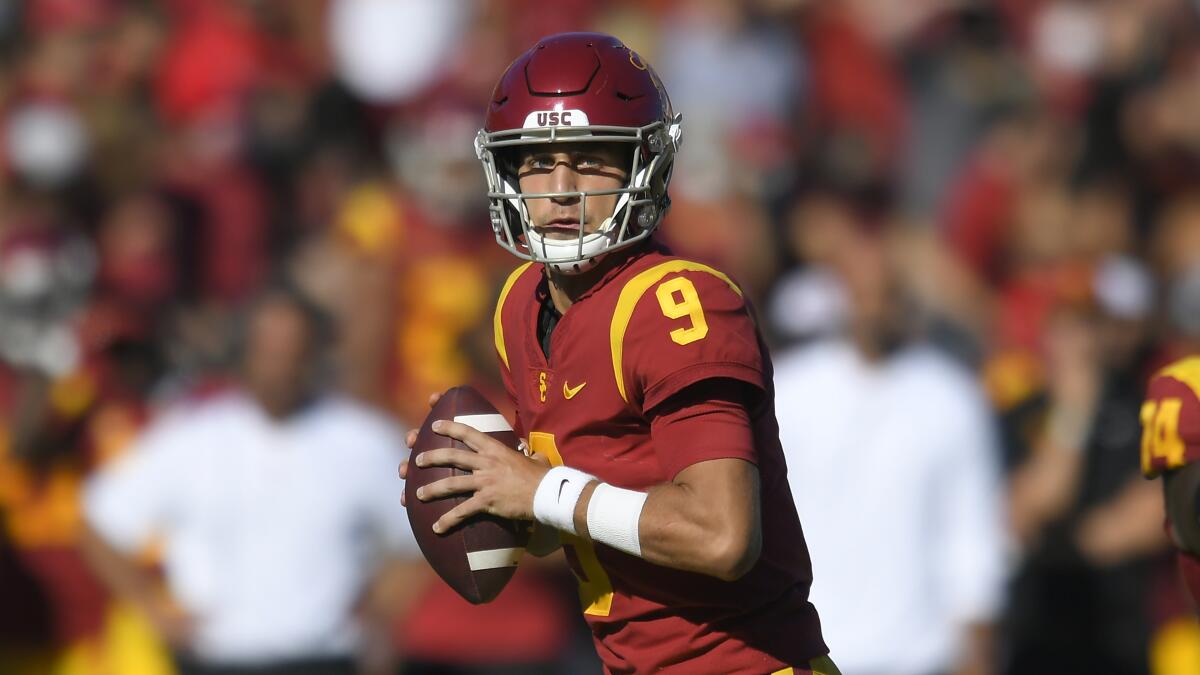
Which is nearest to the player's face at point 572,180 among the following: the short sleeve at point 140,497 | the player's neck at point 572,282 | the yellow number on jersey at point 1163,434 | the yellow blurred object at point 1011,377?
the player's neck at point 572,282

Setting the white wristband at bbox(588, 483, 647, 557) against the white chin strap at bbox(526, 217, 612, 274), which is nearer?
the white wristband at bbox(588, 483, 647, 557)

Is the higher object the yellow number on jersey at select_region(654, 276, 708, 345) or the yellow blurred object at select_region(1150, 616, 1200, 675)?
the yellow number on jersey at select_region(654, 276, 708, 345)

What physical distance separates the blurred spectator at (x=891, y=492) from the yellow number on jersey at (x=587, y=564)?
8.15 feet

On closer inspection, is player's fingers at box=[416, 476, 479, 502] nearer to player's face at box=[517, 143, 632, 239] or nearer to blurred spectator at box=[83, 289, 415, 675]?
player's face at box=[517, 143, 632, 239]

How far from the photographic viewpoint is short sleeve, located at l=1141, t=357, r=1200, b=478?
3742 mm

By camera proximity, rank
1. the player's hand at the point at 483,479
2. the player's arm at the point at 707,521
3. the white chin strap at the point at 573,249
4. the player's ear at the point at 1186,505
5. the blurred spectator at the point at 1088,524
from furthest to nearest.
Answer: the blurred spectator at the point at 1088,524 < the player's ear at the point at 1186,505 < the white chin strap at the point at 573,249 < the player's hand at the point at 483,479 < the player's arm at the point at 707,521

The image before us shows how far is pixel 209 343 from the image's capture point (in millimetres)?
7648

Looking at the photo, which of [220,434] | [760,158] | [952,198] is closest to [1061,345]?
[952,198]

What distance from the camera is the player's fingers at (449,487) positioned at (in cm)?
337

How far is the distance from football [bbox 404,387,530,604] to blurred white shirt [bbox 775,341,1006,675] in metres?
2.55

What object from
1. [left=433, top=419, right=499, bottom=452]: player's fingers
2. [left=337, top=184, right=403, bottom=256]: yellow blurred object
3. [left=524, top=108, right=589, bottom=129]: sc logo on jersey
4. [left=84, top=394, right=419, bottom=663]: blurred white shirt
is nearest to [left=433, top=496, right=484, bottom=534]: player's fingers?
[left=433, top=419, right=499, bottom=452]: player's fingers

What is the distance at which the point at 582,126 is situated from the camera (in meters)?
3.44

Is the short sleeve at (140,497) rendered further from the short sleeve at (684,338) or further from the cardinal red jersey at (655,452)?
the short sleeve at (684,338)

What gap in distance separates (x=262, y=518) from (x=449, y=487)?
3.01 meters
